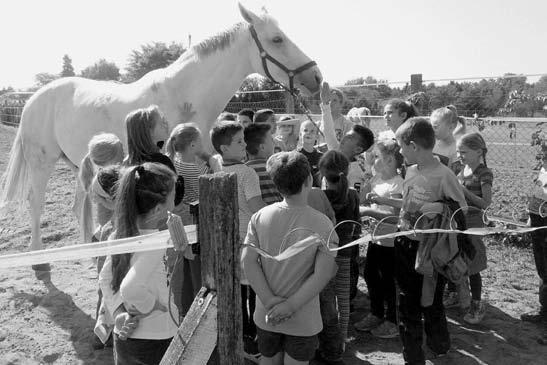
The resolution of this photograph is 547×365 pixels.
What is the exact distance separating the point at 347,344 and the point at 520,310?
1570 millimetres

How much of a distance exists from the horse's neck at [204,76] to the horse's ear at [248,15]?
98 millimetres

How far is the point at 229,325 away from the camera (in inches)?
64.5

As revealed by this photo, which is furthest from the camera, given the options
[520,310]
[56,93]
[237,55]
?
A: [56,93]

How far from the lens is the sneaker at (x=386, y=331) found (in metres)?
3.46

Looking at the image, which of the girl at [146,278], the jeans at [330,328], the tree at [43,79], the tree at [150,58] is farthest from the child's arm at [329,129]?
the tree at [150,58]

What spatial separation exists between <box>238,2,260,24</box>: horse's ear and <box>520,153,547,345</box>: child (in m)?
2.64

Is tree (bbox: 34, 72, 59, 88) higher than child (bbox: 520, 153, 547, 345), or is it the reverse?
tree (bbox: 34, 72, 59, 88)

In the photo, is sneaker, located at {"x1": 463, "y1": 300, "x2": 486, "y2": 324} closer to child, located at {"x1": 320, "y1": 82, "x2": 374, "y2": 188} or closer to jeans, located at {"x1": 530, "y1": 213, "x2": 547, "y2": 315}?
jeans, located at {"x1": 530, "y1": 213, "x2": 547, "y2": 315}

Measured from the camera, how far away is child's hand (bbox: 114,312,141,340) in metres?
1.91

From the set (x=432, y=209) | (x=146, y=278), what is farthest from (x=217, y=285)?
(x=432, y=209)

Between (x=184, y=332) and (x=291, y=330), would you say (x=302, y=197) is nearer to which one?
(x=291, y=330)

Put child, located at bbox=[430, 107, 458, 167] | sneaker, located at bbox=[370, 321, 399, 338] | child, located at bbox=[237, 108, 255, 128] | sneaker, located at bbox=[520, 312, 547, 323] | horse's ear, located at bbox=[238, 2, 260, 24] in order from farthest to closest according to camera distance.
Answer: child, located at bbox=[237, 108, 255, 128] < horse's ear, located at bbox=[238, 2, 260, 24] < child, located at bbox=[430, 107, 458, 167] < sneaker, located at bbox=[520, 312, 547, 323] < sneaker, located at bbox=[370, 321, 399, 338]

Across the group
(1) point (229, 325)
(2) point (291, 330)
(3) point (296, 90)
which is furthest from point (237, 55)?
(1) point (229, 325)

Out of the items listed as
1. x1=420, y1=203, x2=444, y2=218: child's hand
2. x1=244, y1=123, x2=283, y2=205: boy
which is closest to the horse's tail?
x1=244, y1=123, x2=283, y2=205: boy
